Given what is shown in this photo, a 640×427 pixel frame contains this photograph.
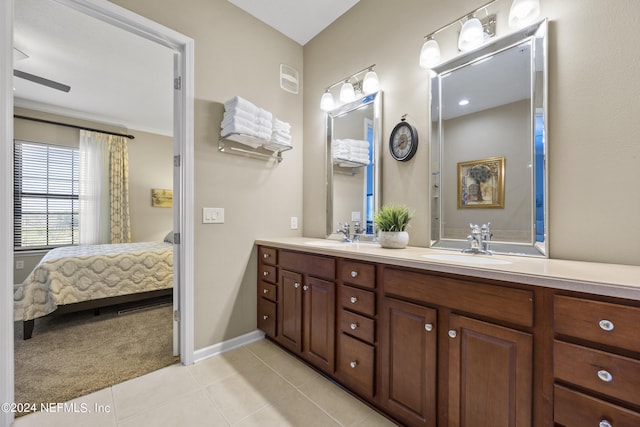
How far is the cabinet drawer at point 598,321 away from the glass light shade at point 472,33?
144 cm

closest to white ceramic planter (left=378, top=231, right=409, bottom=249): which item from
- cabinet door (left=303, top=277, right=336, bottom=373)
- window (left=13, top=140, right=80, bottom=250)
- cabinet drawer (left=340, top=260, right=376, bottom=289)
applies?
cabinet drawer (left=340, top=260, right=376, bottom=289)

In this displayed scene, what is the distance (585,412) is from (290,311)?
5.15 ft

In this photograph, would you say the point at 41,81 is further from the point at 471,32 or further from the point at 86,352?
the point at 471,32

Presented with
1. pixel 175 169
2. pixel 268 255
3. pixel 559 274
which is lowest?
pixel 268 255

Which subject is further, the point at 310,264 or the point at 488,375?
the point at 310,264

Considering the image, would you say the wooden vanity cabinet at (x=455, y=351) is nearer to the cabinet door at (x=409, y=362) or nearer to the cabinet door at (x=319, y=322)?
the cabinet door at (x=409, y=362)

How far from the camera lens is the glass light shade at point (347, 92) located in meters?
2.23

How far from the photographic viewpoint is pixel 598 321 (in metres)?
0.79

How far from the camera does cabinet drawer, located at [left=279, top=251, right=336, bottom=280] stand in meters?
1.65

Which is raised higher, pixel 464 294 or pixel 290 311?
pixel 464 294

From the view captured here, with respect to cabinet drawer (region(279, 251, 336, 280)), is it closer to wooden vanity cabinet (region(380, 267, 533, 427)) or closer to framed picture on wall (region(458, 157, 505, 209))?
wooden vanity cabinet (region(380, 267, 533, 427))

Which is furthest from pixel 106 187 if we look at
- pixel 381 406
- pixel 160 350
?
pixel 381 406

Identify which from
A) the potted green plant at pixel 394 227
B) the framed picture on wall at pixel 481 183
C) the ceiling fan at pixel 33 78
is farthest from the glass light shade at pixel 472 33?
Result: the ceiling fan at pixel 33 78

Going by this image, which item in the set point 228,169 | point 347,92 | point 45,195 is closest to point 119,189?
point 45,195
